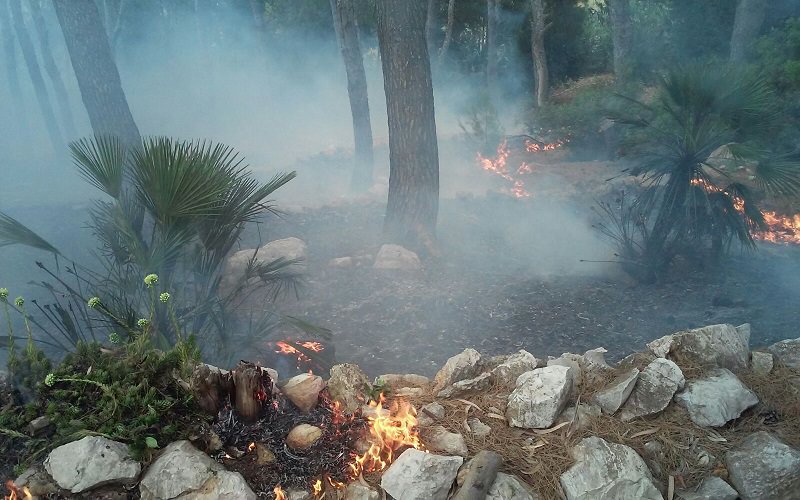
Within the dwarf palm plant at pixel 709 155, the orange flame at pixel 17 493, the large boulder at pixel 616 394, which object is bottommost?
the large boulder at pixel 616 394

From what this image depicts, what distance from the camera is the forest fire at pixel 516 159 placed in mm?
12914

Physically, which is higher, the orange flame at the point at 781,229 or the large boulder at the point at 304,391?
the large boulder at the point at 304,391

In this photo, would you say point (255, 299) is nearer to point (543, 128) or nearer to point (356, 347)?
point (356, 347)

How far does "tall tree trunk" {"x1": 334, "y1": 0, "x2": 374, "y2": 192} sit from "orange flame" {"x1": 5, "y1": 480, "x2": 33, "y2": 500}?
9.93 metres

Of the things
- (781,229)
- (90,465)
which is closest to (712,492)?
(90,465)

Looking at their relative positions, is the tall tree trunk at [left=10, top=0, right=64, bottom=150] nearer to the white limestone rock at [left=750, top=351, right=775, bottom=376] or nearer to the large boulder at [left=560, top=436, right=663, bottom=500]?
the large boulder at [left=560, top=436, right=663, bottom=500]

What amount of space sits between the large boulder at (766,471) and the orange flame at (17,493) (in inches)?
142

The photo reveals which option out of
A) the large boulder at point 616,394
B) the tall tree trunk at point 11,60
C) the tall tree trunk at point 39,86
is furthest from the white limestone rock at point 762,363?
the tall tree trunk at point 11,60

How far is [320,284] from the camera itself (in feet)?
24.4

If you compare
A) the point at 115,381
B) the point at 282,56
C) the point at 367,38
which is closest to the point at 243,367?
the point at 115,381

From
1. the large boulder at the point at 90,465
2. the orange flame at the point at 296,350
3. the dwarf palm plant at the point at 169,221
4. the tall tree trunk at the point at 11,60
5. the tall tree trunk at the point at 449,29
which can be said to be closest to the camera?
the large boulder at the point at 90,465

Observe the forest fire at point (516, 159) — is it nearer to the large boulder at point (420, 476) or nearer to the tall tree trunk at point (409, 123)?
the tall tree trunk at point (409, 123)

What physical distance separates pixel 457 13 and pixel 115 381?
23.2 meters

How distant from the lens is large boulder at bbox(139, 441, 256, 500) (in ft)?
9.53
